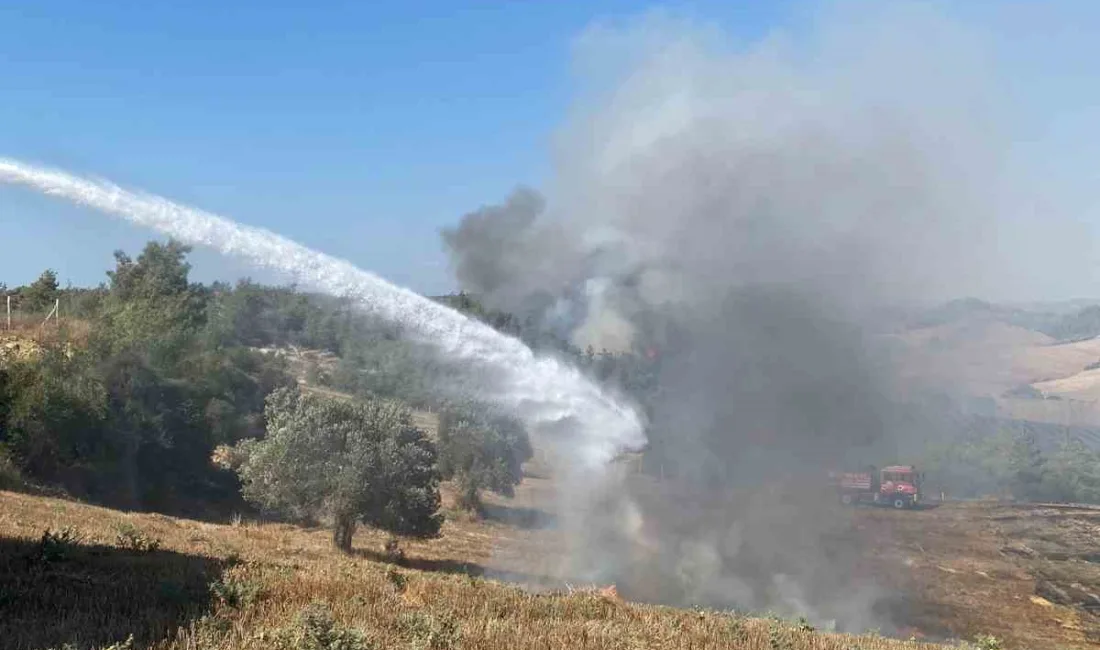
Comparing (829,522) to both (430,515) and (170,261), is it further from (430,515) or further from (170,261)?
(170,261)

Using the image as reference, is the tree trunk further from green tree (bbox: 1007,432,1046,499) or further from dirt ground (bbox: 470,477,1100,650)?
green tree (bbox: 1007,432,1046,499)

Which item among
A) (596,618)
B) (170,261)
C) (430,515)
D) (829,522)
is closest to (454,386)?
(430,515)

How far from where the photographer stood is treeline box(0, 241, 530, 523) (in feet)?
112

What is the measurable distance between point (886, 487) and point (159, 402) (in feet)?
150

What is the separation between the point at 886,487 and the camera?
2286 inches

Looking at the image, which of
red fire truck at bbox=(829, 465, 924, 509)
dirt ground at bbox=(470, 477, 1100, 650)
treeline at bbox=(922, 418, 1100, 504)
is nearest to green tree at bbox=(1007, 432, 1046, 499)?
treeline at bbox=(922, 418, 1100, 504)

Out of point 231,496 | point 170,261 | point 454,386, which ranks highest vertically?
point 170,261

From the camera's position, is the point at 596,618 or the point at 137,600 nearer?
the point at 137,600

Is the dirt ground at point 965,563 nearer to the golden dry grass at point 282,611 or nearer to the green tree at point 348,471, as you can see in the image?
the green tree at point 348,471

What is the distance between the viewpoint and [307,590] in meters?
10.9

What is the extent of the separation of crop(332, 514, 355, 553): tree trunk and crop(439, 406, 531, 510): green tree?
50.5 ft

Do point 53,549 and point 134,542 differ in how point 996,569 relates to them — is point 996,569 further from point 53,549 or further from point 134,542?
point 53,549

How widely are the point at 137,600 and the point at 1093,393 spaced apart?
127 meters

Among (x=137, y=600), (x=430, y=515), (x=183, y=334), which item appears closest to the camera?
(x=137, y=600)
